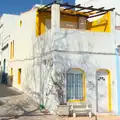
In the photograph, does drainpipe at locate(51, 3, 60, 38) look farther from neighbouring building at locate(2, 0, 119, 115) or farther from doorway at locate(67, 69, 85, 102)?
doorway at locate(67, 69, 85, 102)

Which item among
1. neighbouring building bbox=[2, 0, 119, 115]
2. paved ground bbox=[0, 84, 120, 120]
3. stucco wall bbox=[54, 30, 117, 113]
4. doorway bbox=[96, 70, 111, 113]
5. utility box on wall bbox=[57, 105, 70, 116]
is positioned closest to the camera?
paved ground bbox=[0, 84, 120, 120]

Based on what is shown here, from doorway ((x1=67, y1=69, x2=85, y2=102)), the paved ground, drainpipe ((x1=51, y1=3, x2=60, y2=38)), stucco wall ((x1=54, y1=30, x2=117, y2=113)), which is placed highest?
drainpipe ((x1=51, y1=3, x2=60, y2=38))

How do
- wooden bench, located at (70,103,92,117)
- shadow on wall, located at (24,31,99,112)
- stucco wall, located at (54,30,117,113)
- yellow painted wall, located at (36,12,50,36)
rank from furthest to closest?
yellow painted wall, located at (36,12,50,36) → stucco wall, located at (54,30,117,113) → shadow on wall, located at (24,31,99,112) → wooden bench, located at (70,103,92,117)

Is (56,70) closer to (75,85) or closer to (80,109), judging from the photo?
(75,85)

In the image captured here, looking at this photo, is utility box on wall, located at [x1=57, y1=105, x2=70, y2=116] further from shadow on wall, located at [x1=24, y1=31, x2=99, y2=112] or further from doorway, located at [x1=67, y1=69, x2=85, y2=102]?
doorway, located at [x1=67, y1=69, x2=85, y2=102]

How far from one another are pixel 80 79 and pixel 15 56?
1069 cm

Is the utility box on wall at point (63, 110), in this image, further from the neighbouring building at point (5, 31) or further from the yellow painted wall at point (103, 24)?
the neighbouring building at point (5, 31)

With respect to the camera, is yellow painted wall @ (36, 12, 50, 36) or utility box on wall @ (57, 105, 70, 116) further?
yellow painted wall @ (36, 12, 50, 36)

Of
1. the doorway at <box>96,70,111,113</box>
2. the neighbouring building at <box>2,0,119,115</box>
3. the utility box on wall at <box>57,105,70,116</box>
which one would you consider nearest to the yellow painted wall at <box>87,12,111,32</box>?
the neighbouring building at <box>2,0,119,115</box>

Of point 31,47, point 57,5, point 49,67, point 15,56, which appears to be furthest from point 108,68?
point 15,56

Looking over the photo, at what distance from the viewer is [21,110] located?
57.0ft

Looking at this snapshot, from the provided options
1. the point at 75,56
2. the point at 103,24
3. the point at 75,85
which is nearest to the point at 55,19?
the point at 75,56

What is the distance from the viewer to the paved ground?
15841 millimetres

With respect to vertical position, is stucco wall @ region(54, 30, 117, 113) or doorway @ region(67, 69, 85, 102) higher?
stucco wall @ region(54, 30, 117, 113)
